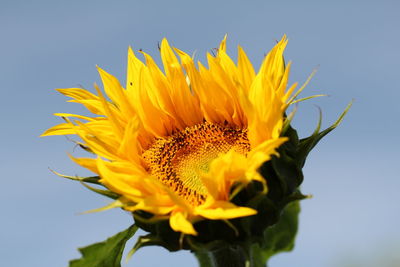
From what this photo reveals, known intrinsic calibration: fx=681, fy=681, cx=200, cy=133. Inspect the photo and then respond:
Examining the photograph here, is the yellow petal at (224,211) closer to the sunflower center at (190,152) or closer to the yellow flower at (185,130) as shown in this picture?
the yellow flower at (185,130)

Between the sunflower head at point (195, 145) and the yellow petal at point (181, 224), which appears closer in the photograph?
the yellow petal at point (181, 224)

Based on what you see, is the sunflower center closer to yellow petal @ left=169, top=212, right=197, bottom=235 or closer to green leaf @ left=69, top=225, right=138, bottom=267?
green leaf @ left=69, top=225, right=138, bottom=267

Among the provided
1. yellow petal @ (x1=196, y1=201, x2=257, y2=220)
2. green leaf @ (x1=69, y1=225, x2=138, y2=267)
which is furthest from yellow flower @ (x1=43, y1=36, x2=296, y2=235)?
green leaf @ (x1=69, y1=225, x2=138, y2=267)

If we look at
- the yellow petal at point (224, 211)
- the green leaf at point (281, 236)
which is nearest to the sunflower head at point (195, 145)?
the yellow petal at point (224, 211)

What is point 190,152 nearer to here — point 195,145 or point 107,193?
point 195,145

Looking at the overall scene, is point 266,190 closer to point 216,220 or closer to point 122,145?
point 216,220
